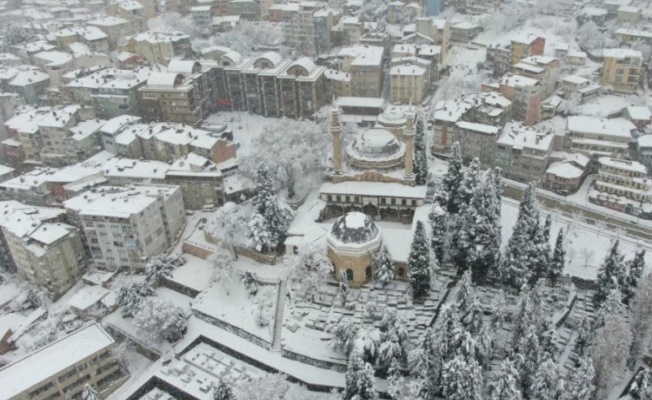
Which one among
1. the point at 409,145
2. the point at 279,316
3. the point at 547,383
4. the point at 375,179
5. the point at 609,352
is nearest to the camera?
the point at 547,383

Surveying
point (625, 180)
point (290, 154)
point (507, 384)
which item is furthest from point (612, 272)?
point (290, 154)

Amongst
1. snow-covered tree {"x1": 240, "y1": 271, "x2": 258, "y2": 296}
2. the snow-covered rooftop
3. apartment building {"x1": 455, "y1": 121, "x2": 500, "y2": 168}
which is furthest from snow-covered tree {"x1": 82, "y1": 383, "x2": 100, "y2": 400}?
the snow-covered rooftop

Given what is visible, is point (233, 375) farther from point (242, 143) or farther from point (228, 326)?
point (242, 143)

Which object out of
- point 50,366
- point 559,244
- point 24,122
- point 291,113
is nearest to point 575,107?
point 559,244

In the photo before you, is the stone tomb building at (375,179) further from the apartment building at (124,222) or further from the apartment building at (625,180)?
the apartment building at (625,180)

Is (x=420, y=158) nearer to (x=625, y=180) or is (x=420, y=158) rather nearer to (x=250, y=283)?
(x=625, y=180)

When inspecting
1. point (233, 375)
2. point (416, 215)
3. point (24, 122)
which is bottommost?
point (233, 375)

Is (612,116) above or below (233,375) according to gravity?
above
